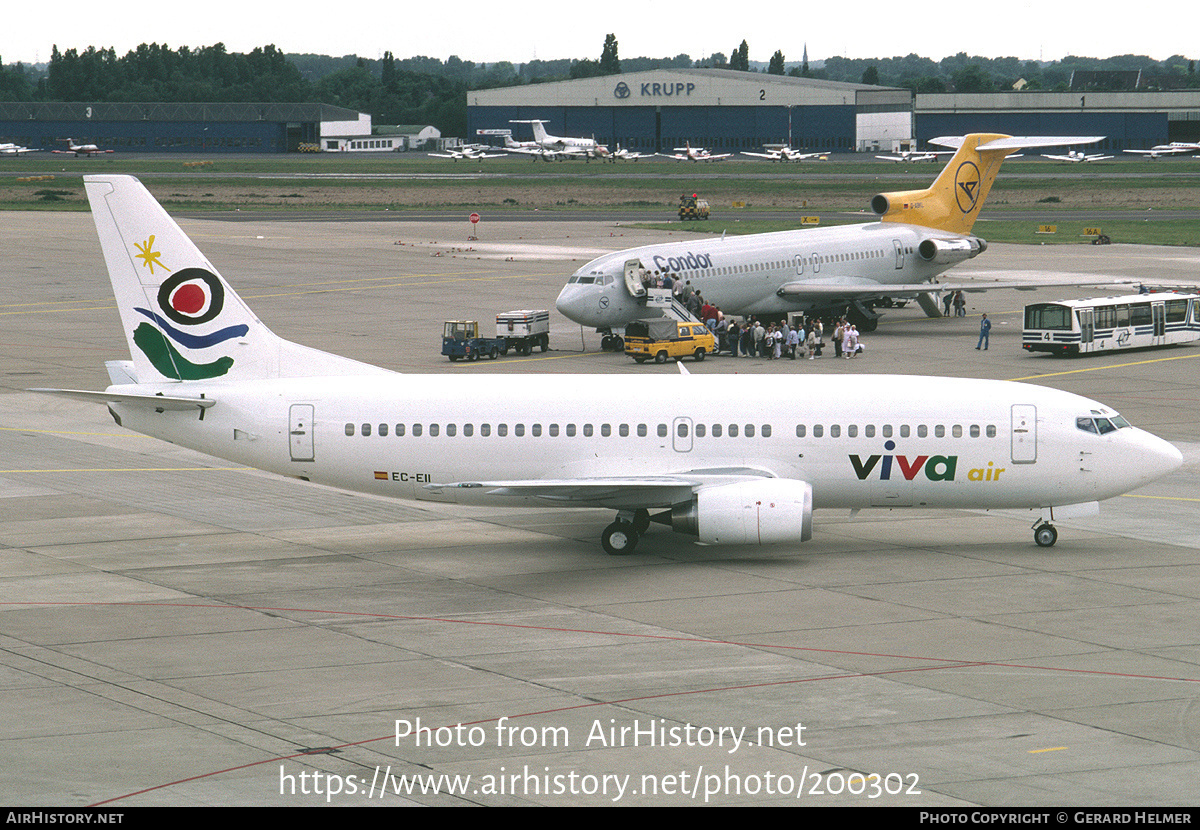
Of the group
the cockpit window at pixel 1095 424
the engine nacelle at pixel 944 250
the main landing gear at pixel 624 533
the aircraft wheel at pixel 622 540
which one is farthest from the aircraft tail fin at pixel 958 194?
the aircraft wheel at pixel 622 540

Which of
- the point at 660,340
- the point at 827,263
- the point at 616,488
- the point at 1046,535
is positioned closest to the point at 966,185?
the point at 827,263

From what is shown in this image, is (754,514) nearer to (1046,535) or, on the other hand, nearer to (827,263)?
(1046,535)

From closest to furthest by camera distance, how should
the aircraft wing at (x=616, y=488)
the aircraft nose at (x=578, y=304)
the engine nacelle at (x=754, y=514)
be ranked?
1. the engine nacelle at (x=754, y=514)
2. the aircraft wing at (x=616, y=488)
3. the aircraft nose at (x=578, y=304)

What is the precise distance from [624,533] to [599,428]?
8.82ft

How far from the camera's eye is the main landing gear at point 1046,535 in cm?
3644

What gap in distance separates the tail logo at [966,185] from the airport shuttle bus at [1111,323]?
631 inches

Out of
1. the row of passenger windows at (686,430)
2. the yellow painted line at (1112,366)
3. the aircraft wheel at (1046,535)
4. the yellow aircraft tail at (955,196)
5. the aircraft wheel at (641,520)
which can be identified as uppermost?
the yellow aircraft tail at (955,196)

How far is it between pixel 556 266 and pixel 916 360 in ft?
141

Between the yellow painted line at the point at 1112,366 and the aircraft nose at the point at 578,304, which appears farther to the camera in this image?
the aircraft nose at the point at 578,304

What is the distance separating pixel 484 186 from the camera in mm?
184250

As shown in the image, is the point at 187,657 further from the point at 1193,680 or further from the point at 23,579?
the point at 1193,680

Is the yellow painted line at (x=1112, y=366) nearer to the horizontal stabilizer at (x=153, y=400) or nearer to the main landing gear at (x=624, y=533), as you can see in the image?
the main landing gear at (x=624, y=533)

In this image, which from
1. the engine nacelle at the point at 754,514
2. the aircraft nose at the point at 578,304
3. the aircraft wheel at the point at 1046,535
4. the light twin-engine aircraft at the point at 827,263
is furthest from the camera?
the light twin-engine aircraft at the point at 827,263

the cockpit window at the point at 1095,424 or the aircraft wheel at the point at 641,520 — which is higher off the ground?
the cockpit window at the point at 1095,424
